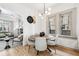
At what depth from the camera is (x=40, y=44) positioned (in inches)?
76.3

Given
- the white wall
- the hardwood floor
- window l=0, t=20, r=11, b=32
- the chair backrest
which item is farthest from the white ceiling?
the hardwood floor

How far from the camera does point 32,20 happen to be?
72.6 inches

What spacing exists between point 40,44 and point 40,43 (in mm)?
23

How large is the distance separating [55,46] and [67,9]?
2.83 ft

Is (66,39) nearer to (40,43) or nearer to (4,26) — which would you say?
(40,43)

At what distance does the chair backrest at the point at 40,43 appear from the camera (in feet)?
6.25

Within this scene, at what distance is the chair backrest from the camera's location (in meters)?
1.90

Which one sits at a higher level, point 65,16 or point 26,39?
point 65,16

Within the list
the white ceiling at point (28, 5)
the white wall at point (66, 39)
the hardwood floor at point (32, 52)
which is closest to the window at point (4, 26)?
the white ceiling at point (28, 5)

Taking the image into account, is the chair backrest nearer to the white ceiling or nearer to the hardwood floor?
the hardwood floor

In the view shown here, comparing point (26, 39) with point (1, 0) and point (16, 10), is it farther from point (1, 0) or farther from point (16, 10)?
point (1, 0)

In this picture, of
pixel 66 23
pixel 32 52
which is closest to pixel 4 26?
pixel 32 52

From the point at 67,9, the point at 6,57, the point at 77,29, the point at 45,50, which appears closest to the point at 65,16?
the point at 67,9

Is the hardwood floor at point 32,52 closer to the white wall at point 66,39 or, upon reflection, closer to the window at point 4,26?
the white wall at point 66,39
